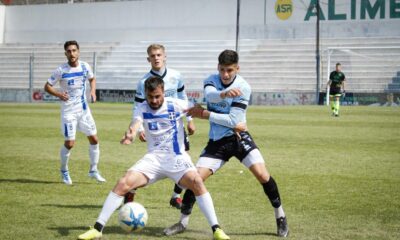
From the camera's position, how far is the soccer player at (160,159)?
7.14 meters

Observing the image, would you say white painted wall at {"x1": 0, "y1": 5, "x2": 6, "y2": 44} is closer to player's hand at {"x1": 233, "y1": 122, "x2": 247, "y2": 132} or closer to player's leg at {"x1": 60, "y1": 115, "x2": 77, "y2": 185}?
player's leg at {"x1": 60, "y1": 115, "x2": 77, "y2": 185}

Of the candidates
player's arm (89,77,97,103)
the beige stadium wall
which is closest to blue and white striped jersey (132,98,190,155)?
player's arm (89,77,97,103)

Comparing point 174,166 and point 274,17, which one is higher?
point 274,17

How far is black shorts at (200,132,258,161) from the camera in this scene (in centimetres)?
785

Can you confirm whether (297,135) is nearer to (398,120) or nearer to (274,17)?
(398,120)

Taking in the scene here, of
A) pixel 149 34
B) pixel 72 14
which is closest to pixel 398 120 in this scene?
pixel 149 34

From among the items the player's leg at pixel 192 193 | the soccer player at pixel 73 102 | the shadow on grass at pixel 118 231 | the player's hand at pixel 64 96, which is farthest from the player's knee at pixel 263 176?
the player's hand at pixel 64 96

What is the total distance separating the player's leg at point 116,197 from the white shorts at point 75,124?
516 centimetres

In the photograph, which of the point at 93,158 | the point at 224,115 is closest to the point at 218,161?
the point at 224,115

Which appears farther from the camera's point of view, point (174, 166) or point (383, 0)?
point (383, 0)

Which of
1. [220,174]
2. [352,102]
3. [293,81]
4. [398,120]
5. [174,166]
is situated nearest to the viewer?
[174,166]

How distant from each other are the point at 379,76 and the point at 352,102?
3.60 meters

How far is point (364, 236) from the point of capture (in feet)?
24.9

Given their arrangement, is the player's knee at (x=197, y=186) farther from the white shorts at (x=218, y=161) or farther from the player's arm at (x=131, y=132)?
the player's arm at (x=131, y=132)
